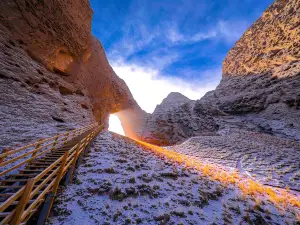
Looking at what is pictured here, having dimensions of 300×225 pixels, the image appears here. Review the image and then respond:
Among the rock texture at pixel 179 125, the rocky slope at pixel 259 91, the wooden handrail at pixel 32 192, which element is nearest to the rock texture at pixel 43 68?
the wooden handrail at pixel 32 192

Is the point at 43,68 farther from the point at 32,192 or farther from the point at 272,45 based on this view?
the point at 272,45

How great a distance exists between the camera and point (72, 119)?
51.7ft

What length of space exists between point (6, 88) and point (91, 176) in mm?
11642

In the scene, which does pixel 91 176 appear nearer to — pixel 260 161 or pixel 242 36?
pixel 260 161

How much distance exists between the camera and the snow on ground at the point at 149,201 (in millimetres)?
3660

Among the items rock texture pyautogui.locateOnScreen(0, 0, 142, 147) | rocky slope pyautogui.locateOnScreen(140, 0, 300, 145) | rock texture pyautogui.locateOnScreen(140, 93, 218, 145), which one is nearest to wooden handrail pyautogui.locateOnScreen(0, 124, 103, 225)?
rock texture pyautogui.locateOnScreen(0, 0, 142, 147)

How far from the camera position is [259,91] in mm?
25094

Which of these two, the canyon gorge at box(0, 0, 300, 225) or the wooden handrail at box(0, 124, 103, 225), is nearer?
the wooden handrail at box(0, 124, 103, 225)

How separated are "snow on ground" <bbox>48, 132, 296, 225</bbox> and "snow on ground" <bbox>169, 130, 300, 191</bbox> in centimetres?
496

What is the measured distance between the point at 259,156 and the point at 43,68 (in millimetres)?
25310

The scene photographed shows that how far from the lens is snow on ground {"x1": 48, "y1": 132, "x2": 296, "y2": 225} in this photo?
12.0ft

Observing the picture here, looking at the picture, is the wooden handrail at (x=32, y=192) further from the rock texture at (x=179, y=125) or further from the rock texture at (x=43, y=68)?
the rock texture at (x=179, y=125)

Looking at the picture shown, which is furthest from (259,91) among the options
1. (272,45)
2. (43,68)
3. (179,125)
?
(43,68)

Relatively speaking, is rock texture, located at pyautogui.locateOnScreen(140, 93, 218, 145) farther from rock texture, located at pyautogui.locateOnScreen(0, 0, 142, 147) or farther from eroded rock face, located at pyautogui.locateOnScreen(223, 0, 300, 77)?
rock texture, located at pyautogui.locateOnScreen(0, 0, 142, 147)
